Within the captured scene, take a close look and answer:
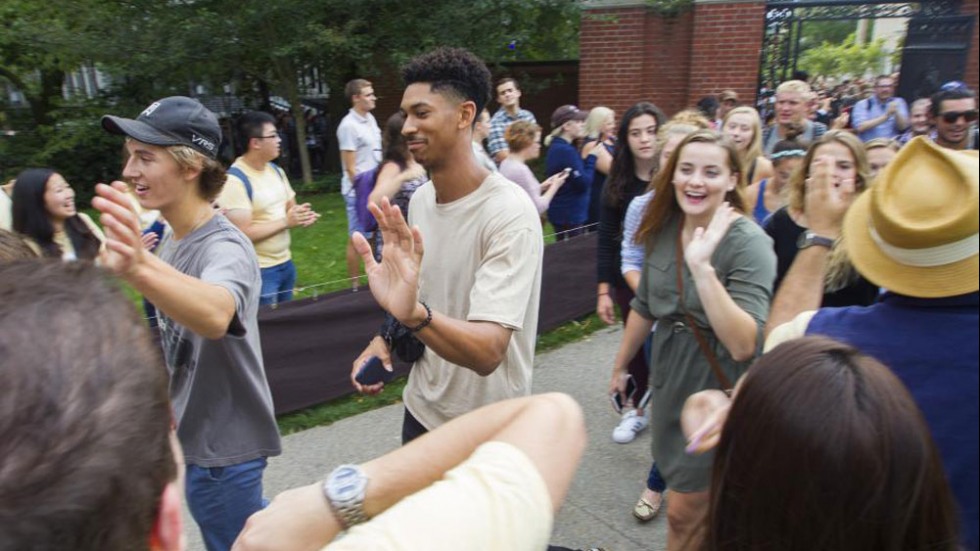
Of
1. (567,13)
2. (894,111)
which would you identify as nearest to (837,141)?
(894,111)

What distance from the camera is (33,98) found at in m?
14.3

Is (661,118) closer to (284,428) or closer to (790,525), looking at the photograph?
(284,428)

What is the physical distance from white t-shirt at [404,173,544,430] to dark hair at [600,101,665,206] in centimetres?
188

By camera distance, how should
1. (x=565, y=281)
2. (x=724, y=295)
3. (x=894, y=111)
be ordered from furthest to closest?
(x=894, y=111) < (x=565, y=281) < (x=724, y=295)

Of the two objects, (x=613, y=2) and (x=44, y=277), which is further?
(x=613, y=2)

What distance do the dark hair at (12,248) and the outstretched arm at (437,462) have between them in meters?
1.19

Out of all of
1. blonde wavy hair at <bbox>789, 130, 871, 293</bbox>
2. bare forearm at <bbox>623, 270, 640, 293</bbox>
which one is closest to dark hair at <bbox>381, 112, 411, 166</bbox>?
bare forearm at <bbox>623, 270, 640, 293</bbox>

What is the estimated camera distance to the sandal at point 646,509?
3.52m

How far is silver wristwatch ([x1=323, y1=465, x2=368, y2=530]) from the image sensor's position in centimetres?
117

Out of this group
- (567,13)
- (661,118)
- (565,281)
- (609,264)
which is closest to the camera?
(609,264)

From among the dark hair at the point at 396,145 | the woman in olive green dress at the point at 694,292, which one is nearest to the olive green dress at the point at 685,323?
the woman in olive green dress at the point at 694,292

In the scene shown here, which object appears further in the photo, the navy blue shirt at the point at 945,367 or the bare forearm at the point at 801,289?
the bare forearm at the point at 801,289

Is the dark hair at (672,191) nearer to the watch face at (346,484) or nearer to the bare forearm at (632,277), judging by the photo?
the bare forearm at (632,277)

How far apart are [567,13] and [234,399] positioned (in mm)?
10808
